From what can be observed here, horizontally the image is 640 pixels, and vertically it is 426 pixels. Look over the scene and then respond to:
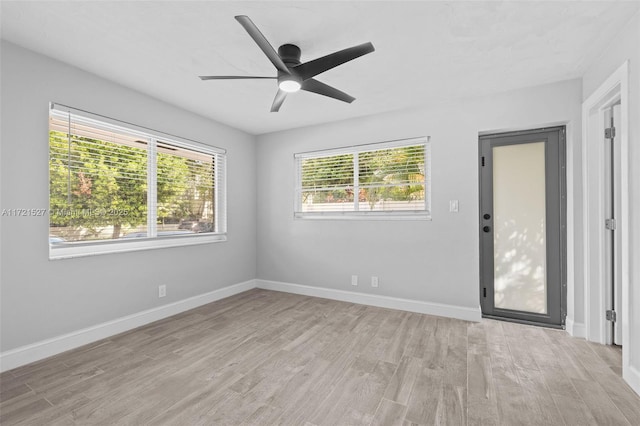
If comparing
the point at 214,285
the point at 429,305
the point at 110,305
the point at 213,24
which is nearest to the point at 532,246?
the point at 429,305

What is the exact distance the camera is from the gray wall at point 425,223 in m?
3.07

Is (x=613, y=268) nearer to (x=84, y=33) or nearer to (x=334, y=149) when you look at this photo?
(x=334, y=149)

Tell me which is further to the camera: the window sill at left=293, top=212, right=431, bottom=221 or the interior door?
the window sill at left=293, top=212, right=431, bottom=221

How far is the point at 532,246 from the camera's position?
10.6ft

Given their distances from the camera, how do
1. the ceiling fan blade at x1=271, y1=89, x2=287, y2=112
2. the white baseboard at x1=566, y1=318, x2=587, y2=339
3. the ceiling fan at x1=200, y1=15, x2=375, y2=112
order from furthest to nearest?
the white baseboard at x1=566, y1=318, x2=587, y2=339, the ceiling fan blade at x1=271, y1=89, x2=287, y2=112, the ceiling fan at x1=200, y1=15, x2=375, y2=112

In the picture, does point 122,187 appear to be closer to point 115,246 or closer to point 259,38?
point 115,246

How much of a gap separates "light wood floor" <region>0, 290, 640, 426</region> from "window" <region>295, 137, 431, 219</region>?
150cm

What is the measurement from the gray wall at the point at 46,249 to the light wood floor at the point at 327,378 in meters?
0.35

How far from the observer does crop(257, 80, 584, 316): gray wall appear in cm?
307

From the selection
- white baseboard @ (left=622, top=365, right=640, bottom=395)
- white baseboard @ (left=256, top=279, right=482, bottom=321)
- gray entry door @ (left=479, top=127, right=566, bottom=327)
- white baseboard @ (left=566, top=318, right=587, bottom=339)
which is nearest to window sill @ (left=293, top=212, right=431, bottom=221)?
gray entry door @ (left=479, top=127, right=566, bottom=327)

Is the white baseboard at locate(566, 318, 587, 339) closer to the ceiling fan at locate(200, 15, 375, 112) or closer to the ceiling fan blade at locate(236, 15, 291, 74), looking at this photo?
the ceiling fan at locate(200, 15, 375, 112)

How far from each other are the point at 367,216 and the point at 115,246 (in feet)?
9.59

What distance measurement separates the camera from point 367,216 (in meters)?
3.94

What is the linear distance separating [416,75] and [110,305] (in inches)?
148
